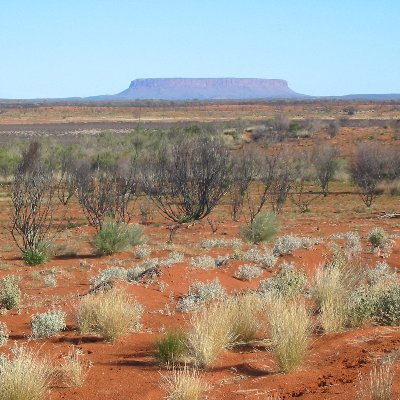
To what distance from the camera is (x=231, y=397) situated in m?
5.50

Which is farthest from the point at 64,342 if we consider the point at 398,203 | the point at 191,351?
the point at 398,203

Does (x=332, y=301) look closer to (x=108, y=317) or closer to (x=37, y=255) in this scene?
(x=108, y=317)

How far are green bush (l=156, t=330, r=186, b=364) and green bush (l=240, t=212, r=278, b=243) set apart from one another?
13113 mm

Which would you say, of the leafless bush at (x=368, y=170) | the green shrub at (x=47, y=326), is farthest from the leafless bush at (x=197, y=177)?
the green shrub at (x=47, y=326)

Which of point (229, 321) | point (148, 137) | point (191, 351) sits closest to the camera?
point (191, 351)

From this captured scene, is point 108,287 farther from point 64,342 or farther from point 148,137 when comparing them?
point 148,137

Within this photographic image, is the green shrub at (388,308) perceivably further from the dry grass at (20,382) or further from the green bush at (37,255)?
the green bush at (37,255)

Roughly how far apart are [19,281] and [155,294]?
4389mm

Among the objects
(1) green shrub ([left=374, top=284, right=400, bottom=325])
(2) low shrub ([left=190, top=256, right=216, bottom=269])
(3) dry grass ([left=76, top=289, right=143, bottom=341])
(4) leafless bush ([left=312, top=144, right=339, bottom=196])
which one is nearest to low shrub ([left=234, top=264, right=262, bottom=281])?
(2) low shrub ([left=190, top=256, right=216, bottom=269])

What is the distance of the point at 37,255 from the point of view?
1692 centimetres

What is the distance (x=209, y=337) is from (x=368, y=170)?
31011 millimetres

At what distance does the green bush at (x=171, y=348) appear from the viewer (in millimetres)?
6660

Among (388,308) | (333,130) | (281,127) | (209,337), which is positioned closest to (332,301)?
(388,308)

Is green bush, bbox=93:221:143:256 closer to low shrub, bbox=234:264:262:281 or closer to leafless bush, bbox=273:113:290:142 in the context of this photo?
low shrub, bbox=234:264:262:281
